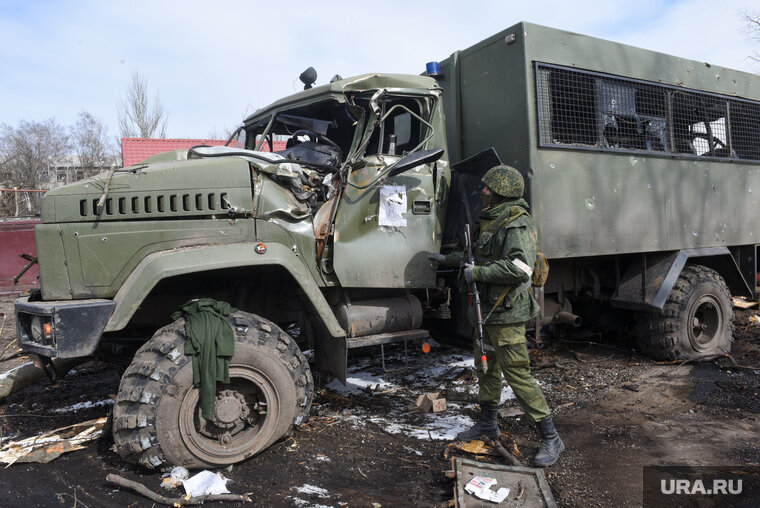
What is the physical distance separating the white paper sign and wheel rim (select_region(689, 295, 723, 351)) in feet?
11.8

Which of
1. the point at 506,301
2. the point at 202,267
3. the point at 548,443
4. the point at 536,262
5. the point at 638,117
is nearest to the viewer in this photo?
the point at 202,267

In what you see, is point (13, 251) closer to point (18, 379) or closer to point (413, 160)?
point (18, 379)

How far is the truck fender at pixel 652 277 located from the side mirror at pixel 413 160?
2.79 meters

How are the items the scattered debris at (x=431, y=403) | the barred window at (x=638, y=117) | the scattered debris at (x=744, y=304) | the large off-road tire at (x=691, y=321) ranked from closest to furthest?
the scattered debris at (x=431, y=403) < the barred window at (x=638, y=117) < the large off-road tire at (x=691, y=321) < the scattered debris at (x=744, y=304)

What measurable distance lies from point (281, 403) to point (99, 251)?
60.2 inches

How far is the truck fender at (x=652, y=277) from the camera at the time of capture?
4.98 metres

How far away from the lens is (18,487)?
290 cm

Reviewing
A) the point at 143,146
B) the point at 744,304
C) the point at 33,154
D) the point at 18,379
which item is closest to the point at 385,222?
the point at 18,379

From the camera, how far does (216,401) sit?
3096 mm

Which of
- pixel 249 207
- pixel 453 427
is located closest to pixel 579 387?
pixel 453 427

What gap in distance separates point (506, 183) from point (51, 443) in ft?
11.8

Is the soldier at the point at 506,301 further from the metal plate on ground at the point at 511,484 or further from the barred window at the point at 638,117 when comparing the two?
the barred window at the point at 638,117

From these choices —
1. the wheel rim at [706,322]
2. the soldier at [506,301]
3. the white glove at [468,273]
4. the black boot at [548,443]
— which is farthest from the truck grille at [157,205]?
the wheel rim at [706,322]

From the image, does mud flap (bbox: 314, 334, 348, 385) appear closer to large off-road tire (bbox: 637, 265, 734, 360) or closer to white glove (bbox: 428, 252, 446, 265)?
white glove (bbox: 428, 252, 446, 265)
